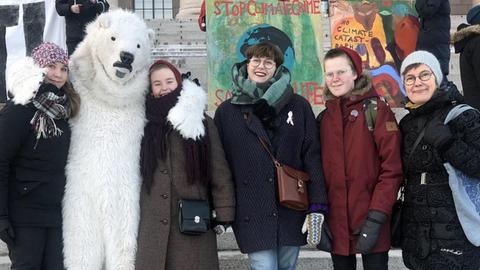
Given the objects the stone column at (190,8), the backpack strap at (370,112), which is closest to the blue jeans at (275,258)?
the backpack strap at (370,112)

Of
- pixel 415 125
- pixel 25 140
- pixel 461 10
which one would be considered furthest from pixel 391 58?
pixel 461 10

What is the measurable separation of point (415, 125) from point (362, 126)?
0.31m

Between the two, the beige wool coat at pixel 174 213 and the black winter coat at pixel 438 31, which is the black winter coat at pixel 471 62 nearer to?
the black winter coat at pixel 438 31

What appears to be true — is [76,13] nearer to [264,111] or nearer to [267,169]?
[264,111]

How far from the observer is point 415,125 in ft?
11.4

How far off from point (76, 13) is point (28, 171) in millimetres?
3564

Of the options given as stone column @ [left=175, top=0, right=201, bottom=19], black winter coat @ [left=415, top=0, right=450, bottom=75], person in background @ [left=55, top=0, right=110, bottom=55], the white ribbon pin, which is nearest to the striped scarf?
the white ribbon pin

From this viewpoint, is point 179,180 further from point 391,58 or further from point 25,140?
point 391,58

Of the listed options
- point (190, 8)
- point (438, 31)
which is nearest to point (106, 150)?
point (438, 31)

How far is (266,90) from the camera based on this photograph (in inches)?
143

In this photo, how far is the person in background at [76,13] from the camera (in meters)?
6.61

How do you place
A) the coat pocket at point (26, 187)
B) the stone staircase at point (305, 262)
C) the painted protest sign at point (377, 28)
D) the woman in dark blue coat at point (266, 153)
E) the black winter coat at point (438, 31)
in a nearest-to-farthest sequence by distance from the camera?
the coat pocket at point (26, 187), the woman in dark blue coat at point (266, 153), the stone staircase at point (305, 262), the black winter coat at point (438, 31), the painted protest sign at point (377, 28)

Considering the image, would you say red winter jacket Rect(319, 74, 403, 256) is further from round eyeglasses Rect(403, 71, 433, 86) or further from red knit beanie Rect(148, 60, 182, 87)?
red knit beanie Rect(148, 60, 182, 87)

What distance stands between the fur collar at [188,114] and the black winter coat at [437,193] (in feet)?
4.20
